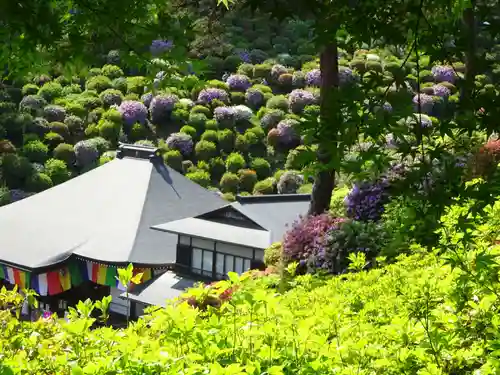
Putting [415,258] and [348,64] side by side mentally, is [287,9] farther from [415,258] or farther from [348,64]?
[348,64]

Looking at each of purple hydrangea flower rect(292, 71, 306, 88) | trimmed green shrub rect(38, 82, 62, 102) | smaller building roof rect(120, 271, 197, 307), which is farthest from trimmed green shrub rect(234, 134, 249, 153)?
smaller building roof rect(120, 271, 197, 307)

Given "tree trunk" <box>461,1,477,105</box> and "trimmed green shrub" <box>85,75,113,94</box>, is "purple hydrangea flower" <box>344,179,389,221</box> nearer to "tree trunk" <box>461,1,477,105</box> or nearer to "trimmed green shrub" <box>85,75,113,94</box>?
"tree trunk" <box>461,1,477,105</box>

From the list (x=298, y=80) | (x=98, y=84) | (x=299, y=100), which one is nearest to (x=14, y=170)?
(x=98, y=84)

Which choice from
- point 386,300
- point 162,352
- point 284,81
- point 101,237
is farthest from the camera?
point 284,81

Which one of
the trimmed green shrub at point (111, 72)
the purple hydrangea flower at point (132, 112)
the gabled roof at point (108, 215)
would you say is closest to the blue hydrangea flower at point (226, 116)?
the purple hydrangea flower at point (132, 112)

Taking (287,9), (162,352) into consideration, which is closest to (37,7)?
(287,9)

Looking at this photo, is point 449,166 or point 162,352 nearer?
point 162,352

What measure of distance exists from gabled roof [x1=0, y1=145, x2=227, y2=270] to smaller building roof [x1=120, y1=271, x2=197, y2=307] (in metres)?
0.41

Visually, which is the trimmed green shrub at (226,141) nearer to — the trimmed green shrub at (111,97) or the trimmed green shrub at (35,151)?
the trimmed green shrub at (111,97)

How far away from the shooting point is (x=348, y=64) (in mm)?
27500

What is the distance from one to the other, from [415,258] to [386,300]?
1701 millimetres

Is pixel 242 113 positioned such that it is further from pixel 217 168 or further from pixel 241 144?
pixel 217 168

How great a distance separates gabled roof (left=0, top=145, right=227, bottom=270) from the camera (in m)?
14.6

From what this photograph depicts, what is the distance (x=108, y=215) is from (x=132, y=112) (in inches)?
388
